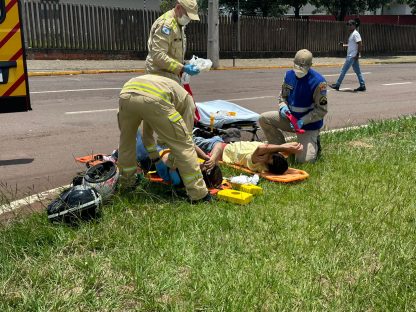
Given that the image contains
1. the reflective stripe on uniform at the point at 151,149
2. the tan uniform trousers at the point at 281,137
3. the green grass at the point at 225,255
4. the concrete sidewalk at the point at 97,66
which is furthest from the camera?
the concrete sidewalk at the point at 97,66

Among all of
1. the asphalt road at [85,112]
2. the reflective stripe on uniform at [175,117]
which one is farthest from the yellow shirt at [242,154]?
the asphalt road at [85,112]

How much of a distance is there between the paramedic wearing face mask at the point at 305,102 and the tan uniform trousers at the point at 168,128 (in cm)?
183

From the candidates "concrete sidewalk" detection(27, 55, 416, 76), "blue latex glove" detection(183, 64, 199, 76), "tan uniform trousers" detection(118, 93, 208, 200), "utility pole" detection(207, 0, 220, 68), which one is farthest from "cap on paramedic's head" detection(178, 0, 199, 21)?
"utility pole" detection(207, 0, 220, 68)

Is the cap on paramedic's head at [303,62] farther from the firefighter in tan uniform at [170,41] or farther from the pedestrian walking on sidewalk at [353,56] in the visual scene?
the pedestrian walking on sidewalk at [353,56]

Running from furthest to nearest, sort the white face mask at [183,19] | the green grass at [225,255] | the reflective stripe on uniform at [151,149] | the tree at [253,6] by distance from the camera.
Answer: the tree at [253,6] < the reflective stripe on uniform at [151,149] < the white face mask at [183,19] < the green grass at [225,255]

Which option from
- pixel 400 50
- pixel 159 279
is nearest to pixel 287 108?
pixel 159 279

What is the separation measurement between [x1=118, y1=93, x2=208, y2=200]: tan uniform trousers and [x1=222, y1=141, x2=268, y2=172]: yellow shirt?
1.14 m

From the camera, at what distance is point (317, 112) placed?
19.1 feet

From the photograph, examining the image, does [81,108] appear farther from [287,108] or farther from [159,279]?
[159,279]

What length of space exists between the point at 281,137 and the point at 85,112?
472 cm

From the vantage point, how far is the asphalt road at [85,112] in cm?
591

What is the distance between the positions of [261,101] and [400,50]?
27.0 metres

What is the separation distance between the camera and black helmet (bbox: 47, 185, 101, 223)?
3.80 m

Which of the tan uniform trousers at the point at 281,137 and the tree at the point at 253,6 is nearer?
the tan uniform trousers at the point at 281,137
